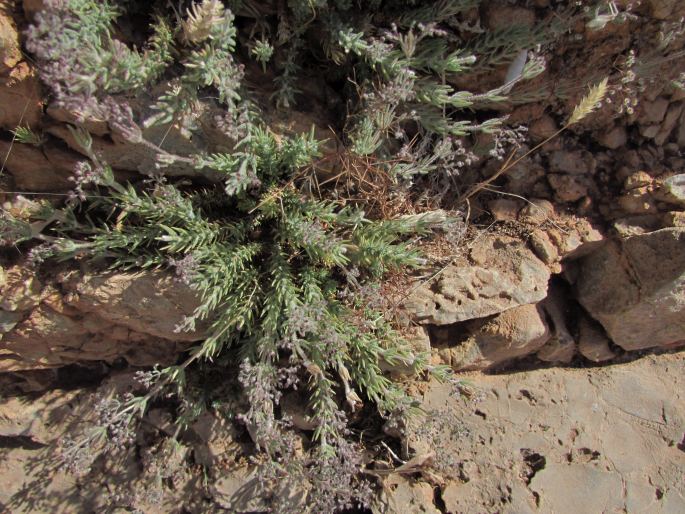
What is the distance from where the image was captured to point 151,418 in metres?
3.94

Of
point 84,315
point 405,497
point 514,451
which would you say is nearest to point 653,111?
point 514,451

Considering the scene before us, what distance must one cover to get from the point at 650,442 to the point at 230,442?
122 inches

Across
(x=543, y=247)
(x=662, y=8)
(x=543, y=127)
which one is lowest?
(x=543, y=247)

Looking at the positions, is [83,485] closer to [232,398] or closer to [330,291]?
[232,398]

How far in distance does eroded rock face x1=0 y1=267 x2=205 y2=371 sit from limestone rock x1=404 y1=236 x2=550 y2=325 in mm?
1595

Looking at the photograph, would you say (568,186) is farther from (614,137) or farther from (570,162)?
(614,137)

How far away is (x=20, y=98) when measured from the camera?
118 inches

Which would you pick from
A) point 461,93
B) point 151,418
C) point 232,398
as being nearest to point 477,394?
point 232,398

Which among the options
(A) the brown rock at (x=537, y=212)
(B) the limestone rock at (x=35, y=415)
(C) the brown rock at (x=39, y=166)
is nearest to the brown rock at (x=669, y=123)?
(A) the brown rock at (x=537, y=212)

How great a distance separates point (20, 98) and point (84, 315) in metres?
1.44

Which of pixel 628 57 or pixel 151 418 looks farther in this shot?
pixel 151 418

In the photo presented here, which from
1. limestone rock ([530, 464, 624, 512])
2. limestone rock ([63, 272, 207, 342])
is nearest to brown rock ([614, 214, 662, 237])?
limestone rock ([530, 464, 624, 512])

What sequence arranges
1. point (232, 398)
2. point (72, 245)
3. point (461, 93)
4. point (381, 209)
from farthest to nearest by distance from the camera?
point (232, 398) → point (381, 209) → point (461, 93) → point (72, 245)

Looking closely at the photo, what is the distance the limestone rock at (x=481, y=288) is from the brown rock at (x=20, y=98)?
261 centimetres
